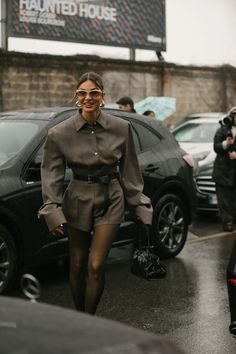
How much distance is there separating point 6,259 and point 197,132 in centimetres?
779

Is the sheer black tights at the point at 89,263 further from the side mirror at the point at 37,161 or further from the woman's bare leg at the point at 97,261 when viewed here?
the side mirror at the point at 37,161

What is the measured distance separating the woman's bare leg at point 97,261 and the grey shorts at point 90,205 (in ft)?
0.21

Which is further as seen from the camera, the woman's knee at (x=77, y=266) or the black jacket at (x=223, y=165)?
the black jacket at (x=223, y=165)

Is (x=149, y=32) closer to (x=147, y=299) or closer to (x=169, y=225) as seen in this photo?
(x=169, y=225)

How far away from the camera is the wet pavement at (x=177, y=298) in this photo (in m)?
5.21

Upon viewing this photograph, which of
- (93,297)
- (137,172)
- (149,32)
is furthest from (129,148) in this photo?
(149,32)

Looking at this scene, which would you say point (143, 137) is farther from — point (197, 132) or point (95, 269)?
point (197, 132)

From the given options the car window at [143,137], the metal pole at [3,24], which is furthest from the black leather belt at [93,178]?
the metal pole at [3,24]

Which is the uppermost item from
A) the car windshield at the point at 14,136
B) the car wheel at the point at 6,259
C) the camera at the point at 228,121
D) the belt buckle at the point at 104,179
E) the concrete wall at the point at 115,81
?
the concrete wall at the point at 115,81

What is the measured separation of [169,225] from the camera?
8008mm

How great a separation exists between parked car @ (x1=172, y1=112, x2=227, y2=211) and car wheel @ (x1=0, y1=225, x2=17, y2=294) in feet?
15.6

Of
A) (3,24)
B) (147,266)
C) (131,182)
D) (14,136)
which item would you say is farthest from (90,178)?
(3,24)

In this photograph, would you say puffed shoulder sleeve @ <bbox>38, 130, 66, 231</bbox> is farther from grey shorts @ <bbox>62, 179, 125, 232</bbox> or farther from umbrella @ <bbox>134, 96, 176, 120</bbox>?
umbrella @ <bbox>134, 96, 176, 120</bbox>

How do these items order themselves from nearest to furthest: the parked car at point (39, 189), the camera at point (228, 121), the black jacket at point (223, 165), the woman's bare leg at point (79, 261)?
the woman's bare leg at point (79, 261) → the parked car at point (39, 189) → the camera at point (228, 121) → the black jacket at point (223, 165)
